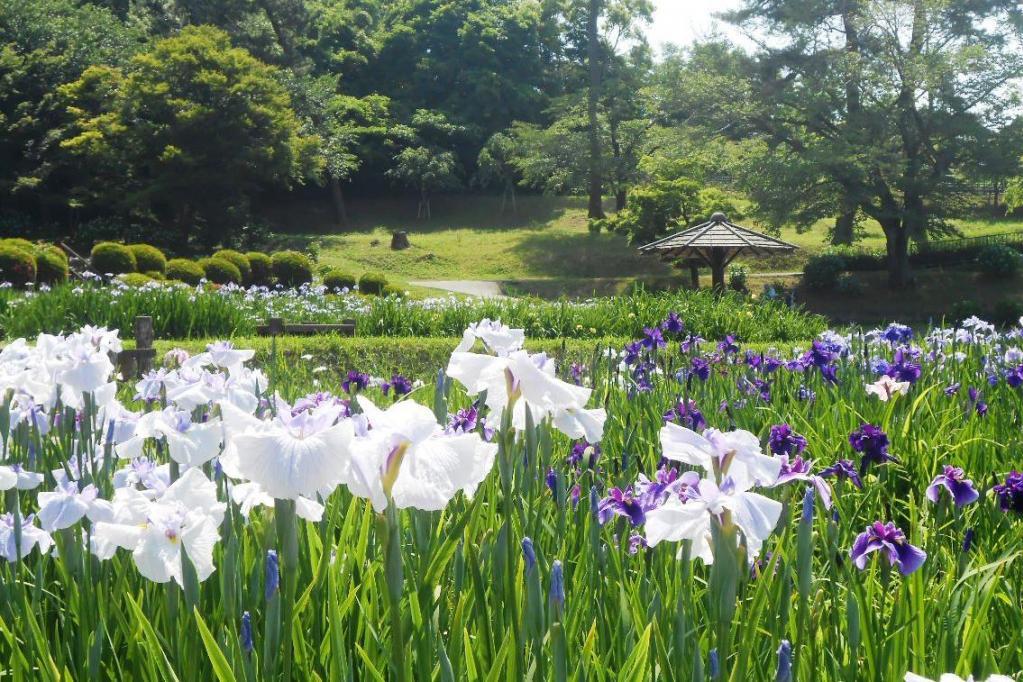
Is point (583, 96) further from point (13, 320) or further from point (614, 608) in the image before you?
point (614, 608)

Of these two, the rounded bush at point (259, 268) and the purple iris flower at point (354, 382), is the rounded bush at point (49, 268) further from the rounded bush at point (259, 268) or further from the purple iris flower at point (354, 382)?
the purple iris flower at point (354, 382)

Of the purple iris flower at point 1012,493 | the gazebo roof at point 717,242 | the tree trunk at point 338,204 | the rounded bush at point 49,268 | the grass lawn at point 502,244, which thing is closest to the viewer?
the purple iris flower at point 1012,493

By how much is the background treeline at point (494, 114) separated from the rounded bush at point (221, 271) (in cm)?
1028

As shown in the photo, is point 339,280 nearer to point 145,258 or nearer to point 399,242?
point 145,258

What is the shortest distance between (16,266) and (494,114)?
28.5 metres

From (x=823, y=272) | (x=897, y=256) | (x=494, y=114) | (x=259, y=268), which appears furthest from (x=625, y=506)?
(x=494, y=114)

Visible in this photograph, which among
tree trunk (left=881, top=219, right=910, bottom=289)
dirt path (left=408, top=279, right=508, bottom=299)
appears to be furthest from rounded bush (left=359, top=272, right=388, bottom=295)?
tree trunk (left=881, top=219, right=910, bottom=289)

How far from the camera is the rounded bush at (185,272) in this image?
19.2m

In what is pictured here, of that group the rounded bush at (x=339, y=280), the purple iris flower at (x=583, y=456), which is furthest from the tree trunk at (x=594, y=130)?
the purple iris flower at (x=583, y=456)

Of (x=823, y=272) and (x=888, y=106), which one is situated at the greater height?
(x=888, y=106)

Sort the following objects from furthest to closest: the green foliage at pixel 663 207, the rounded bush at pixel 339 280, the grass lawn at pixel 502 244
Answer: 1. the grass lawn at pixel 502 244
2. the green foliage at pixel 663 207
3. the rounded bush at pixel 339 280

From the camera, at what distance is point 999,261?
2423 cm

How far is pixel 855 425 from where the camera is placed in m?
3.59

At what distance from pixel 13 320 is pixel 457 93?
3337 cm
